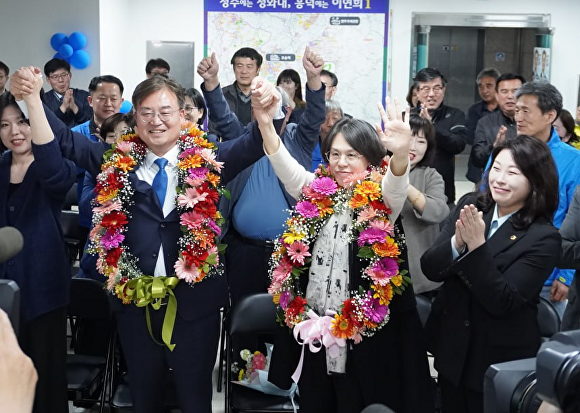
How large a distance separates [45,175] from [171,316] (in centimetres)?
76

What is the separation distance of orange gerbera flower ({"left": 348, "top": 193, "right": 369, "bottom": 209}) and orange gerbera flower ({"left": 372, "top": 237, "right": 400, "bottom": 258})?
0.53 ft

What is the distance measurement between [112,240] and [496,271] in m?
1.44

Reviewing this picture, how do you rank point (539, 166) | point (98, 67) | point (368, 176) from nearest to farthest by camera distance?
point (539, 166) → point (368, 176) → point (98, 67)

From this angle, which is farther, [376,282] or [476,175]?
[476,175]

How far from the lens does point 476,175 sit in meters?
6.50

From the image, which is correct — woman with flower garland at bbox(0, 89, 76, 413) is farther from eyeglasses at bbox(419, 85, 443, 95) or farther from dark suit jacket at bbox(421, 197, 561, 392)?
eyeglasses at bbox(419, 85, 443, 95)

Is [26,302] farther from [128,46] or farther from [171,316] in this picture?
[128,46]

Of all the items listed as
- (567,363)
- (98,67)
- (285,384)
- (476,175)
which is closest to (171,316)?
(285,384)

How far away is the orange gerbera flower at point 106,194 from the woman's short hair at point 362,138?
2.93ft

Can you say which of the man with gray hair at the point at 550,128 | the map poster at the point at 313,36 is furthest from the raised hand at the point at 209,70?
the map poster at the point at 313,36

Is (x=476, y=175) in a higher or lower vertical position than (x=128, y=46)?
lower

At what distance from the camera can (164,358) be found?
2.92 m

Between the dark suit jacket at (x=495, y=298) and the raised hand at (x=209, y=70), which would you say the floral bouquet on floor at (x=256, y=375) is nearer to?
the dark suit jacket at (x=495, y=298)

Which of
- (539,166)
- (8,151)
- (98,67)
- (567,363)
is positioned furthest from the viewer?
(98,67)
